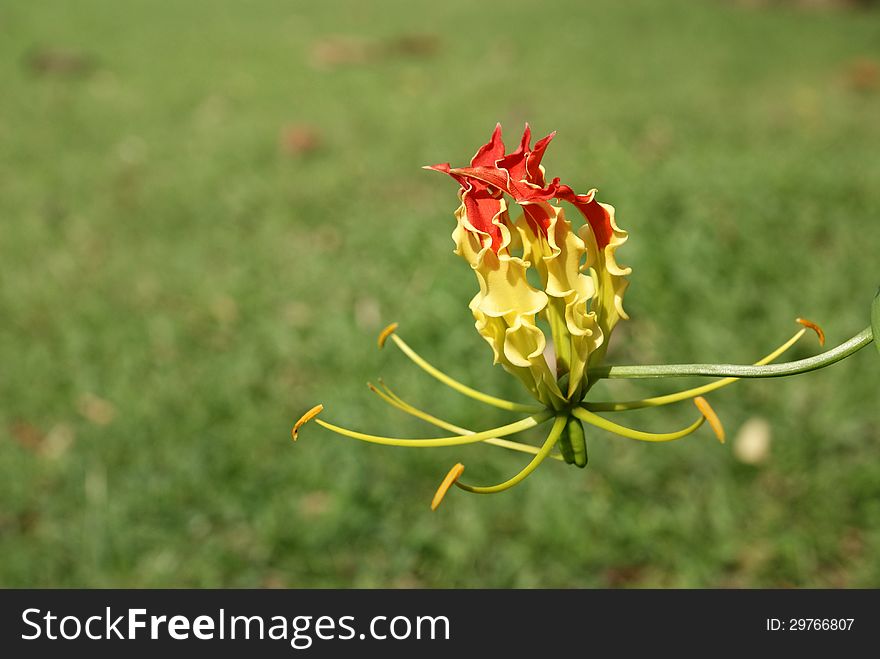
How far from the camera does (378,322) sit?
81.1 inches

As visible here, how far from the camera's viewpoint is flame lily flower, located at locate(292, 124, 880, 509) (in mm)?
458

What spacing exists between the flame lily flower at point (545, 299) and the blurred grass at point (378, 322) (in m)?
0.96

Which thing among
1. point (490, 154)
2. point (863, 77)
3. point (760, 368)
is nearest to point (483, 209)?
point (490, 154)

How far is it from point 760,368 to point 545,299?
0.40 feet

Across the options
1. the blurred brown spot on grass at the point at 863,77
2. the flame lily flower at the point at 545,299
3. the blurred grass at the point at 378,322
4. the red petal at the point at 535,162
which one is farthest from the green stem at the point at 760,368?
the blurred brown spot on grass at the point at 863,77

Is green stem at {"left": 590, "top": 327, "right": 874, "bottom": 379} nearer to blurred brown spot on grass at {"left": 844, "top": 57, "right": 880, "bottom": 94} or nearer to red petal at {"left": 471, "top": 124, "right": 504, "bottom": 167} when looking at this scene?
red petal at {"left": 471, "top": 124, "right": 504, "bottom": 167}

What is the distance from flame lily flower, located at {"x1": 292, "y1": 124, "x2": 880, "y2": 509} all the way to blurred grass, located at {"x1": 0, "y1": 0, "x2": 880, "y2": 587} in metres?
0.96

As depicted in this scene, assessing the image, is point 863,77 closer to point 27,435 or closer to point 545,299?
point 27,435

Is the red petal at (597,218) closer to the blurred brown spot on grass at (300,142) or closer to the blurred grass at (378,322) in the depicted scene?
the blurred grass at (378,322)

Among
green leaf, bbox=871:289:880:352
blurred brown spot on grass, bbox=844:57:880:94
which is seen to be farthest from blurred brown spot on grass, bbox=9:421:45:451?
blurred brown spot on grass, bbox=844:57:880:94

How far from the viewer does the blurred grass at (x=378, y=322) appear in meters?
1.51

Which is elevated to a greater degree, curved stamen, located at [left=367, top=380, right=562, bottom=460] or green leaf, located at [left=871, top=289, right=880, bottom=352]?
curved stamen, located at [left=367, top=380, right=562, bottom=460]
